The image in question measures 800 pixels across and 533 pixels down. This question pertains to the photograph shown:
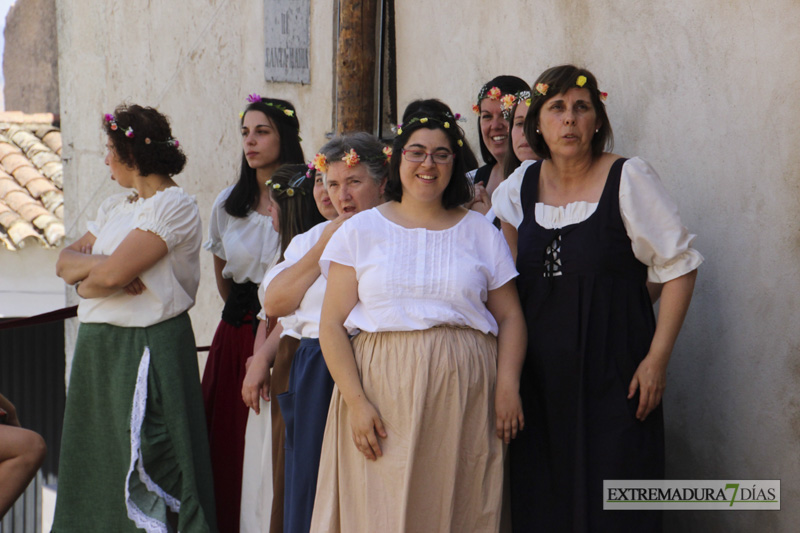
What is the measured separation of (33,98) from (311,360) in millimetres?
12697

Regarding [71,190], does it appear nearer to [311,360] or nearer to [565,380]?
[311,360]

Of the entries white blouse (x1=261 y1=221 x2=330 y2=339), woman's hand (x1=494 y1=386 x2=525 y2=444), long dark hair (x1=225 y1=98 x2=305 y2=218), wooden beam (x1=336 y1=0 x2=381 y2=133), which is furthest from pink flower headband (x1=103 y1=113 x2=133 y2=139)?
woman's hand (x1=494 y1=386 x2=525 y2=444)

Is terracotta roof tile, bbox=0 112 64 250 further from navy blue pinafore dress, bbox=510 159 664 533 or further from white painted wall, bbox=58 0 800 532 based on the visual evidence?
navy blue pinafore dress, bbox=510 159 664 533

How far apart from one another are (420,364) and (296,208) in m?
1.25

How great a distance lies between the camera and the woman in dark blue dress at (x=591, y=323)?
296 cm

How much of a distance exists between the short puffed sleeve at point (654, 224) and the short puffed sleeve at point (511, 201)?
42cm

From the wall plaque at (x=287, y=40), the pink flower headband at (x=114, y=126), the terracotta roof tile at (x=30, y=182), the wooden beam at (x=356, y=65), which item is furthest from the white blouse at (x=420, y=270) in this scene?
the terracotta roof tile at (x=30, y=182)

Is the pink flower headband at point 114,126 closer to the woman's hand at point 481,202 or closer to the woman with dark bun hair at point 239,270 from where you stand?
the woman with dark bun hair at point 239,270

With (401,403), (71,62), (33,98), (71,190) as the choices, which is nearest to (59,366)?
(71,190)

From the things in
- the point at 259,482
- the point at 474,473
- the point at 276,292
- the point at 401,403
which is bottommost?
the point at 259,482

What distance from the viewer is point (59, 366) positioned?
32.9 feet

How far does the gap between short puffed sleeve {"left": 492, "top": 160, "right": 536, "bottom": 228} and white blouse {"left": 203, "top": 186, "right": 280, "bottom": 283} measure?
4.52 feet

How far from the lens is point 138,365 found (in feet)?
14.0

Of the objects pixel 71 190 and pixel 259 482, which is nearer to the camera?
pixel 259 482
